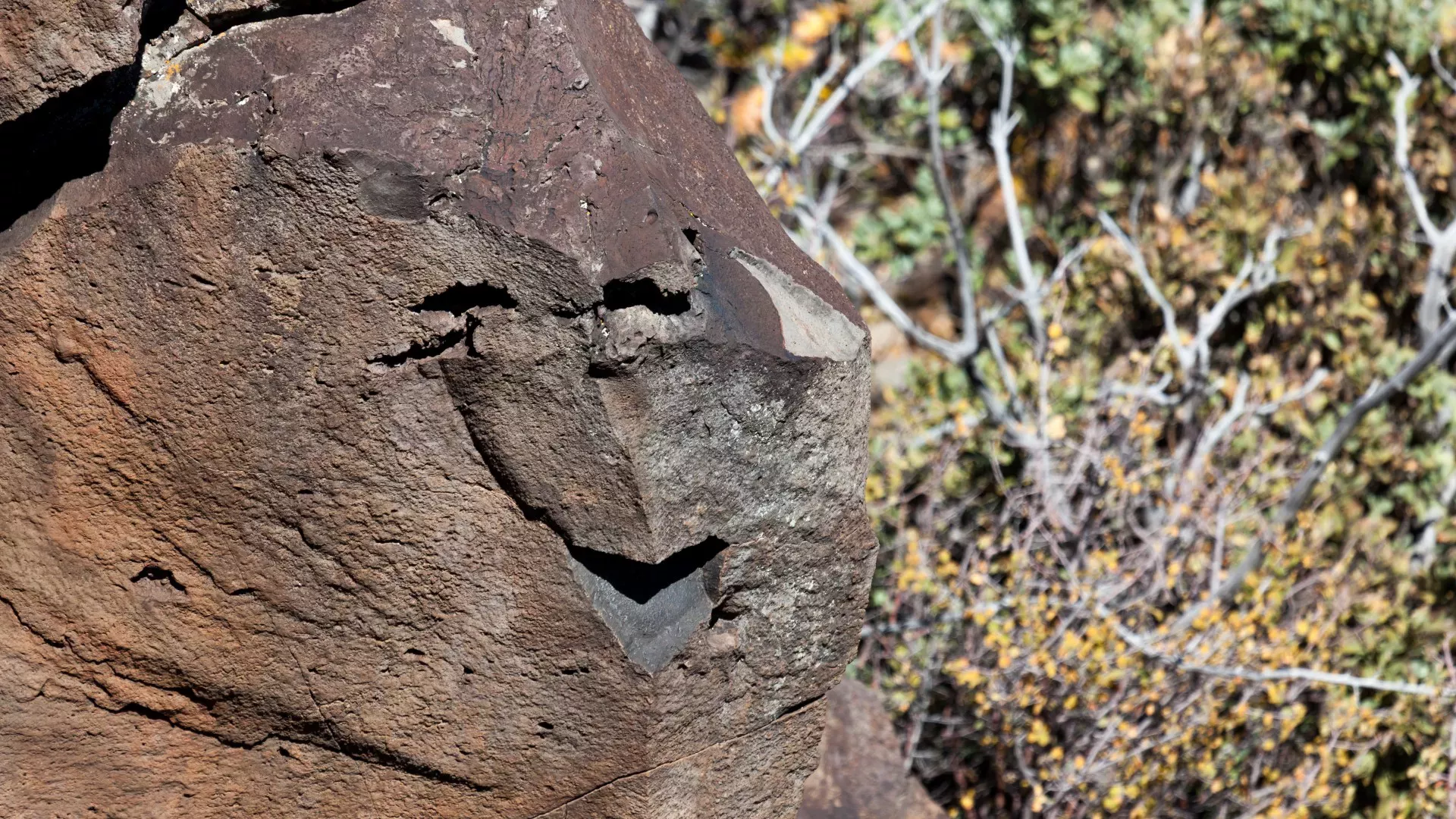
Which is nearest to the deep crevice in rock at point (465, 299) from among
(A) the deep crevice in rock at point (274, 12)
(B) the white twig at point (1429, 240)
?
(A) the deep crevice in rock at point (274, 12)

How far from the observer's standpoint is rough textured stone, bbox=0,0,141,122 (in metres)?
1.59

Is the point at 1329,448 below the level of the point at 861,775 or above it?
below

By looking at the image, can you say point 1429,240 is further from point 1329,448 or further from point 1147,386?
point 1147,386

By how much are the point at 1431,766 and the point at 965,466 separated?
1.64 m

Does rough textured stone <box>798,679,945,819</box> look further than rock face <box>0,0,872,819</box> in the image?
Yes

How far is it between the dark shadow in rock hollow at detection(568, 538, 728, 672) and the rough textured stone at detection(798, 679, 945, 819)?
91 cm

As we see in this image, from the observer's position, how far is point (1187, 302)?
15.1 ft

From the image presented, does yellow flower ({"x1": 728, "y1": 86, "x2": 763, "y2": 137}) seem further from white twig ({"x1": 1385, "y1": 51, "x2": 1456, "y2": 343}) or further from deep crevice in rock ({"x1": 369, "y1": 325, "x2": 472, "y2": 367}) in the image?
deep crevice in rock ({"x1": 369, "y1": 325, "x2": 472, "y2": 367})

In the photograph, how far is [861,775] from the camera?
9.50 feet

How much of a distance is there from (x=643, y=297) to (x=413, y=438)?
375 mm

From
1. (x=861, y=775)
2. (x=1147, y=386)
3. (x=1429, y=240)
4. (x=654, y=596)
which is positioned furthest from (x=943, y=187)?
(x=654, y=596)

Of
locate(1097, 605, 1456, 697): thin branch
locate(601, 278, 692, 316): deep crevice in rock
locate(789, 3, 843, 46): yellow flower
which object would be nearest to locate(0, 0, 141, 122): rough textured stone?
locate(601, 278, 692, 316): deep crevice in rock

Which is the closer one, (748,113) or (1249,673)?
(1249,673)

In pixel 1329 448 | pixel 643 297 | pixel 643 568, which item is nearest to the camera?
pixel 643 297
